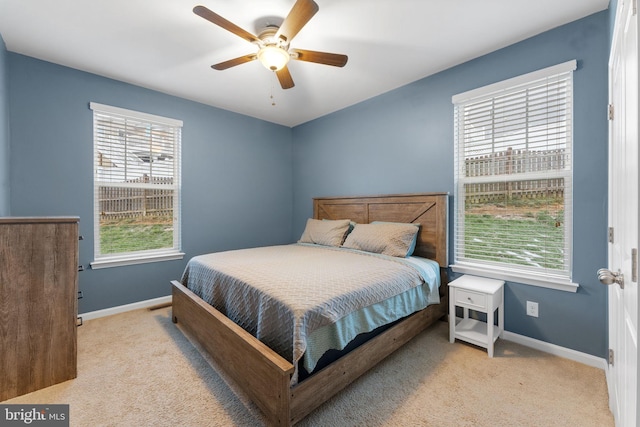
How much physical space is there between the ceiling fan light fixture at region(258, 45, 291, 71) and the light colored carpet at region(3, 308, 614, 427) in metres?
2.27

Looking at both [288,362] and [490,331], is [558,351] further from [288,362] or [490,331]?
[288,362]

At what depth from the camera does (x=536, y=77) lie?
2.20 metres

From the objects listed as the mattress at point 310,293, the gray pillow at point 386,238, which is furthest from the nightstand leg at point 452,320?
the gray pillow at point 386,238

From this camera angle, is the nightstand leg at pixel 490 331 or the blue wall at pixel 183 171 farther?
the blue wall at pixel 183 171

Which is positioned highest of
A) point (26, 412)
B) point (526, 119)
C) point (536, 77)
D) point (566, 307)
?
point (536, 77)

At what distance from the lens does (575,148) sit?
2.04m

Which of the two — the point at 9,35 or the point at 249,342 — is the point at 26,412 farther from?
the point at 9,35

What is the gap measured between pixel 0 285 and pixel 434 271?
122 inches

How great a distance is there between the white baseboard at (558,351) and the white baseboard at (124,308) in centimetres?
363

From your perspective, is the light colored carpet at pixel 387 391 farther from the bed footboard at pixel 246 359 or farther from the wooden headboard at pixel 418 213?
the wooden headboard at pixel 418 213

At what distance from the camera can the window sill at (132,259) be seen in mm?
2872

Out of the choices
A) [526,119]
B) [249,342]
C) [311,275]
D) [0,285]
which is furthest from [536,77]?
[0,285]

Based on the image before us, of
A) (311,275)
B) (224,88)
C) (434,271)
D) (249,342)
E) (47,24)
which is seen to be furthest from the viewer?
(224,88)

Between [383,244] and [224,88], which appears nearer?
[383,244]
